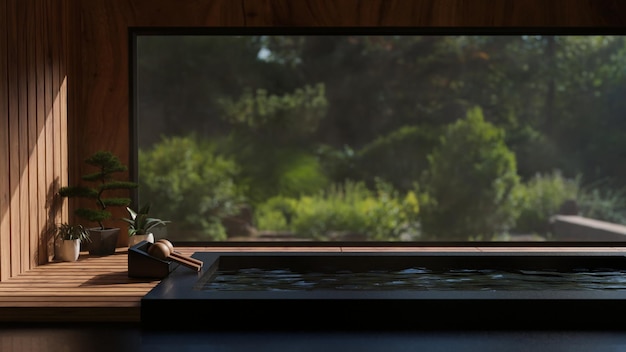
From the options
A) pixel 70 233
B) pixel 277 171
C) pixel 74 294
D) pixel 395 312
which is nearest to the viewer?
pixel 395 312

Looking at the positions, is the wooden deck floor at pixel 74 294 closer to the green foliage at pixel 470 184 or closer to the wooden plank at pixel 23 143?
the wooden plank at pixel 23 143

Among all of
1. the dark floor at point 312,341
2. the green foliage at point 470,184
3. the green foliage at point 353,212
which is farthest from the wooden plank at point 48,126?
the green foliage at point 470,184

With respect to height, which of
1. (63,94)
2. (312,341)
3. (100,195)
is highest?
(63,94)

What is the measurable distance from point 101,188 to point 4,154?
1146 millimetres

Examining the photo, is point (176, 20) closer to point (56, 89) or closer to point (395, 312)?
point (56, 89)

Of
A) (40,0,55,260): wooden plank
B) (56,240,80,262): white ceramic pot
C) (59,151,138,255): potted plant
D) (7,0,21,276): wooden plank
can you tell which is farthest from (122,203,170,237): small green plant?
(7,0,21,276): wooden plank

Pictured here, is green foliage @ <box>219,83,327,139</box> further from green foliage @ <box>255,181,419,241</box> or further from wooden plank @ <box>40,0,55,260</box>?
wooden plank @ <box>40,0,55,260</box>

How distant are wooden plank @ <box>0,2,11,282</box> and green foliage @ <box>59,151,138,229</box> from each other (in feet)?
2.66

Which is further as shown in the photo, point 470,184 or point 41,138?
point 470,184

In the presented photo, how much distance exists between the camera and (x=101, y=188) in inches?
213

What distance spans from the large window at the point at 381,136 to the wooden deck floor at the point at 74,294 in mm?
7262

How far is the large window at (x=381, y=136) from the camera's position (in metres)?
11.8

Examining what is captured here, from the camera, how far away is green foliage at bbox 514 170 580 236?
12.0 metres

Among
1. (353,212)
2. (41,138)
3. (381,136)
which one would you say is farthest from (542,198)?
(41,138)
